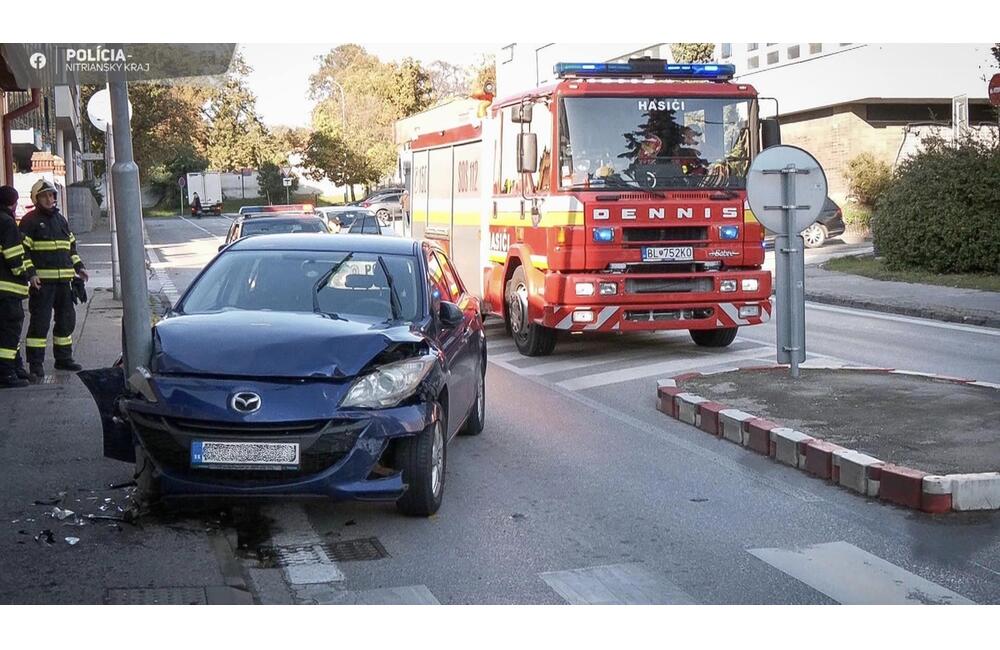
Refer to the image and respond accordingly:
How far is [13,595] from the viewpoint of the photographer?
5.42 metres

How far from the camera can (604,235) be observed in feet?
42.4

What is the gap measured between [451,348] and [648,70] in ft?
21.2

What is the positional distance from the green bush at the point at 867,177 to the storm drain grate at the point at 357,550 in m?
31.9

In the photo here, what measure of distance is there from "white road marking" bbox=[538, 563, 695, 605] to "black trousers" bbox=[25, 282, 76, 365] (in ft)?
24.9

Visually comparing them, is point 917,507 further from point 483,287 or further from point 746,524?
point 483,287

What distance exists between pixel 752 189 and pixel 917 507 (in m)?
3.91

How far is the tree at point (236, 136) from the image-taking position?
207ft

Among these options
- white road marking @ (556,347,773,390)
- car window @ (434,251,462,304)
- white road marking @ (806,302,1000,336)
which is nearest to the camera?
car window @ (434,251,462,304)

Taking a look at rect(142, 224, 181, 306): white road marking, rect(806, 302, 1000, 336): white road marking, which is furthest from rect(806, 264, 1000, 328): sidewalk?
rect(142, 224, 181, 306): white road marking

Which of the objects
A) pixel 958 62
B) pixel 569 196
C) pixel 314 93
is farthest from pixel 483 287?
pixel 314 93

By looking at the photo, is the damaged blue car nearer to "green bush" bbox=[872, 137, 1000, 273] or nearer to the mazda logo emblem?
the mazda logo emblem

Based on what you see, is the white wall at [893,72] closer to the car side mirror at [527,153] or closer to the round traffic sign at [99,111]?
the round traffic sign at [99,111]

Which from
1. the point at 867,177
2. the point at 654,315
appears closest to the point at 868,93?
the point at 867,177

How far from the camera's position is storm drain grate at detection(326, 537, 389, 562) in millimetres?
6199
